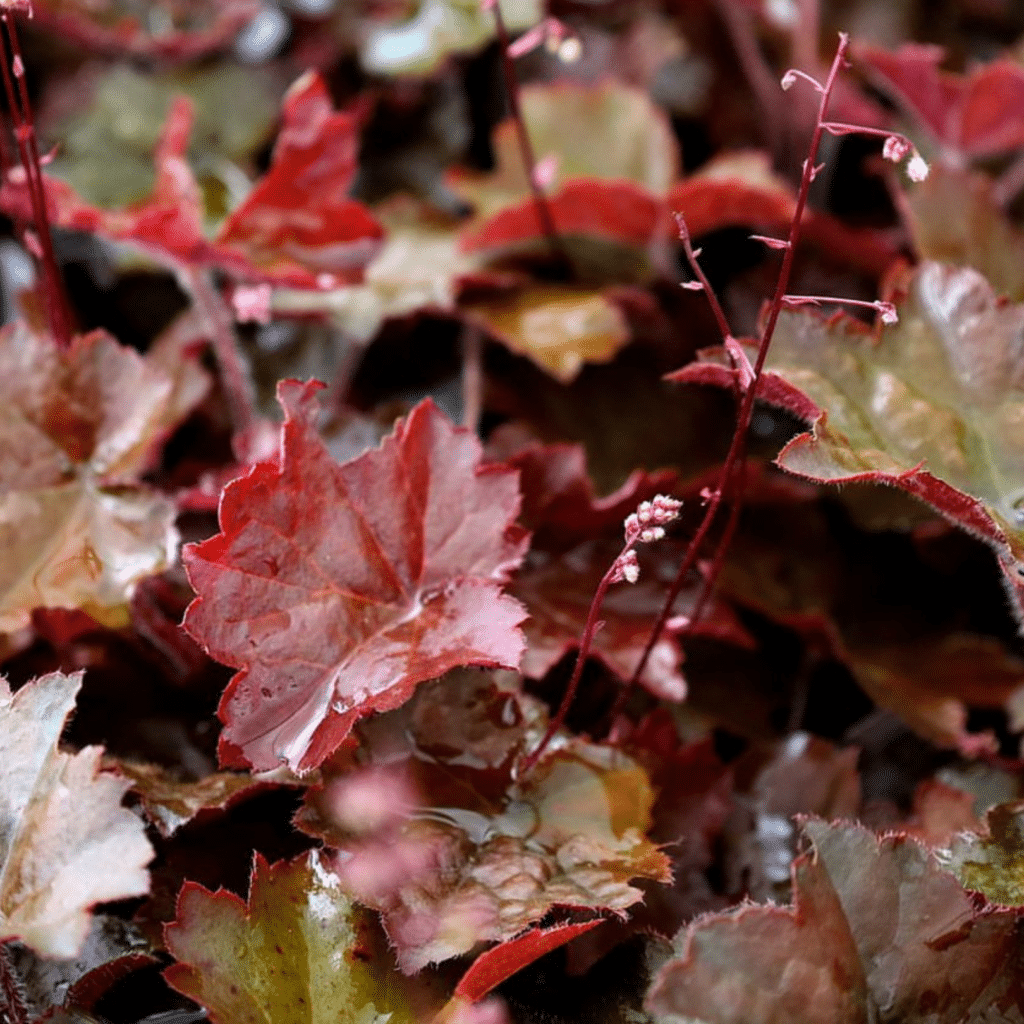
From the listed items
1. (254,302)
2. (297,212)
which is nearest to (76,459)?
(254,302)

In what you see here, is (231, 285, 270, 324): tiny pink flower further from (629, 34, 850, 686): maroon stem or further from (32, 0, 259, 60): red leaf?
(32, 0, 259, 60): red leaf

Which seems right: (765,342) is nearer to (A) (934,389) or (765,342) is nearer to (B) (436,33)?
(A) (934,389)

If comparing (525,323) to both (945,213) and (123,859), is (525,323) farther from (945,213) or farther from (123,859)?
(123,859)

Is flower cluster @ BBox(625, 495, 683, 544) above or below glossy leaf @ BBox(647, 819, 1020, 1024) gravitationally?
above

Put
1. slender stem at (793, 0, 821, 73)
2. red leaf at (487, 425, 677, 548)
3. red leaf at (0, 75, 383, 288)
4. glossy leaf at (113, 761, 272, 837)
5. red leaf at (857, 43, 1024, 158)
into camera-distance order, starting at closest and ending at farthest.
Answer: glossy leaf at (113, 761, 272, 837)
red leaf at (487, 425, 677, 548)
red leaf at (0, 75, 383, 288)
red leaf at (857, 43, 1024, 158)
slender stem at (793, 0, 821, 73)

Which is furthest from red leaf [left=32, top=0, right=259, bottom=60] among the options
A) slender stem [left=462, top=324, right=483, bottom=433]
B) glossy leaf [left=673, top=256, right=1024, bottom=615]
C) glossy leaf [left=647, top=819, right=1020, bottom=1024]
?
glossy leaf [left=647, top=819, right=1020, bottom=1024]

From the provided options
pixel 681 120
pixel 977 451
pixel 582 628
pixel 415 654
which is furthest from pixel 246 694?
pixel 681 120
